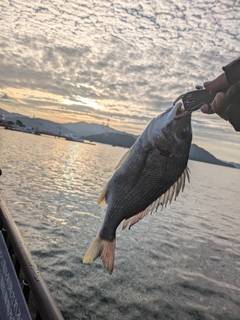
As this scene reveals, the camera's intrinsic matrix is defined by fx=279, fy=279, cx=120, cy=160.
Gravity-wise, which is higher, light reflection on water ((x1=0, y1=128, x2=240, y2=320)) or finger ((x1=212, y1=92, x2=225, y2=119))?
finger ((x1=212, y1=92, x2=225, y2=119))

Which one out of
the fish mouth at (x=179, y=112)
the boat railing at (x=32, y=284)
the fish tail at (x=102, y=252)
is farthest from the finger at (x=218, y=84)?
the boat railing at (x=32, y=284)

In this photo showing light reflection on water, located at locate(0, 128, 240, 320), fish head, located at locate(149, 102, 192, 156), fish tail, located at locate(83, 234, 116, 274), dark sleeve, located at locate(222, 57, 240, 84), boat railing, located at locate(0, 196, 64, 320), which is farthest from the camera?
light reflection on water, located at locate(0, 128, 240, 320)

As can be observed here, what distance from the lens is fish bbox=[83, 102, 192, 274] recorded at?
284cm

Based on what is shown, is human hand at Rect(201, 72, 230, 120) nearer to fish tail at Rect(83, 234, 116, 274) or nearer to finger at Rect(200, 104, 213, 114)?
finger at Rect(200, 104, 213, 114)

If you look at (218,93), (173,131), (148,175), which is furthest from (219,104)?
(148,175)

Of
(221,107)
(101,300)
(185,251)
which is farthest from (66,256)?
(221,107)

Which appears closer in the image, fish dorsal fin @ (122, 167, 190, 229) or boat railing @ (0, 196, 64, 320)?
fish dorsal fin @ (122, 167, 190, 229)

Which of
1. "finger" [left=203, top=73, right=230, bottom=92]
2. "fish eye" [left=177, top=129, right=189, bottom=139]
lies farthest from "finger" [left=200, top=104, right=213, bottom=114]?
"fish eye" [left=177, top=129, right=189, bottom=139]

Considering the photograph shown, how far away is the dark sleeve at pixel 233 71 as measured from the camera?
244 cm

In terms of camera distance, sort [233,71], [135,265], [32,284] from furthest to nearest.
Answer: [135,265] → [32,284] → [233,71]

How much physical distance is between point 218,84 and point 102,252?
2.16 m

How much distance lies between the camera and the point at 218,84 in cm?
274

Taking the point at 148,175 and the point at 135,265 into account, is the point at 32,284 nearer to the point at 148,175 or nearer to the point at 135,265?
the point at 148,175

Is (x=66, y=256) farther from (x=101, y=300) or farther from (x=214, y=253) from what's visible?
(x=214, y=253)
